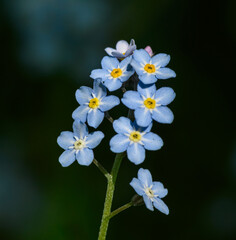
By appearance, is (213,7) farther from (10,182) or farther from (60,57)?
(10,182)

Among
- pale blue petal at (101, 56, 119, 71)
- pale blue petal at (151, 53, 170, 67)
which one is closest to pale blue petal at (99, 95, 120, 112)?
pale blue petal at (101, 56, 119, 71)

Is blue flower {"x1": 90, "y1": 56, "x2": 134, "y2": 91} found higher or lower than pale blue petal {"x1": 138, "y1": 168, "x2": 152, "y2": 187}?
higher

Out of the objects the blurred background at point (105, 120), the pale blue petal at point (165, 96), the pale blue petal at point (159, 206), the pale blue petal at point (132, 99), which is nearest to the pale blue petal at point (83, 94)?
the pale blue petal at point (132, 99)

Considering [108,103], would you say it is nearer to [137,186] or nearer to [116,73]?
[116,73]

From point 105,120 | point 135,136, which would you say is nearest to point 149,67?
point 135,136

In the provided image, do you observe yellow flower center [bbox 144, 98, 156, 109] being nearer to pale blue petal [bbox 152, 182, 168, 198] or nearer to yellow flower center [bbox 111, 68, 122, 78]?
yellow flower center [bbox 111, 68, 122, 78]
